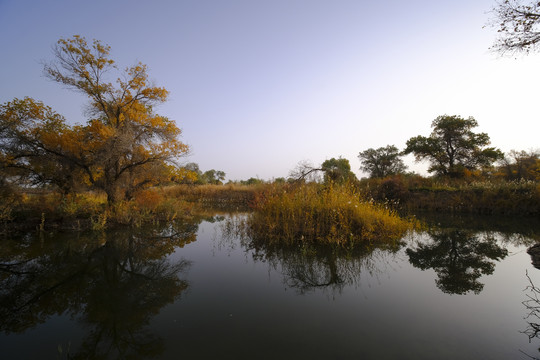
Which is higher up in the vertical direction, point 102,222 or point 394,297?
point 102,222

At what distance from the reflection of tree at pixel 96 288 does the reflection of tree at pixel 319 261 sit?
2.40m

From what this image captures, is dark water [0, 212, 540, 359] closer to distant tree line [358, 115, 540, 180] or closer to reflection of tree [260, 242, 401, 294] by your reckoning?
reflection of tree [260, 242, 401, 294]

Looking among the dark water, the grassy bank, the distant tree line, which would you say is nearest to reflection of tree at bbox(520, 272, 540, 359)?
the dark water

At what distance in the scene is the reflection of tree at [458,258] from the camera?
4.80m

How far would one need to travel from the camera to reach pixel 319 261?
19.7ft

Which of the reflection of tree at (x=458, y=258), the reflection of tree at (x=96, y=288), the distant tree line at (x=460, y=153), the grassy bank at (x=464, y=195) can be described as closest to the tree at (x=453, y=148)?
the distant tree line at (x=460, y=153)

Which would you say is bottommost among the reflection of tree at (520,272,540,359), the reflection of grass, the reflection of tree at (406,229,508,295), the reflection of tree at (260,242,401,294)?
→ the reflection of tree at (520,272,540,359)

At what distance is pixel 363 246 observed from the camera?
729 cm

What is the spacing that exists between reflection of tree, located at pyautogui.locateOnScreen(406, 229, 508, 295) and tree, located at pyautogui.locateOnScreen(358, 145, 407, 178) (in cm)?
3147

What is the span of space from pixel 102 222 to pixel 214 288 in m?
8.78

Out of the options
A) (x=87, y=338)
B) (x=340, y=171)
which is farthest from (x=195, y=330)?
(x=340, y=171)

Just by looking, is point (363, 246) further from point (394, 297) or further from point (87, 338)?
point (87, 338)

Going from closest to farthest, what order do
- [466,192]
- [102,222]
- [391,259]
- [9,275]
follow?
[9,275] < [391,259] < [102,222] < [466,192]

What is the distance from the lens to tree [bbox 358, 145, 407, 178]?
38781 mm
